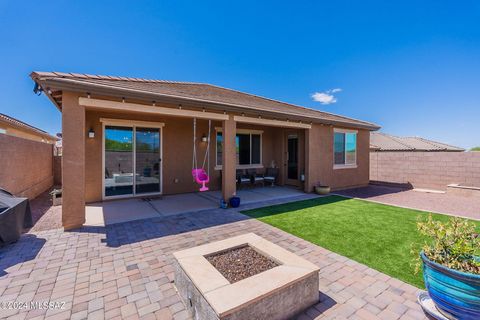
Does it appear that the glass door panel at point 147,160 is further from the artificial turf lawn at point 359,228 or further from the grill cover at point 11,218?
the artificial turf lawn at point 359,228

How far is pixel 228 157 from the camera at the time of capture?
6.83 m

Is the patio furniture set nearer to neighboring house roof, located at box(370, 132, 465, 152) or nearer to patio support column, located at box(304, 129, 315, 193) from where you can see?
patio support column, located at box(304, 129, 315, 193)

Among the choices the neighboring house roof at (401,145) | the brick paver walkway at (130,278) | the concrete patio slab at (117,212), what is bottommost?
the brick paver walkway at (130,278)

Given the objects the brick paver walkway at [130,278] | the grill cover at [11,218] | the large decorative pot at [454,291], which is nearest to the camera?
the large decorative pot at [454,291]

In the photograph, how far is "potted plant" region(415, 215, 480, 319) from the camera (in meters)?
1.95

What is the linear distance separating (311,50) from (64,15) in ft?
38.5

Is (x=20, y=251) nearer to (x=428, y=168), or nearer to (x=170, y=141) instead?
(x=170, y=141)

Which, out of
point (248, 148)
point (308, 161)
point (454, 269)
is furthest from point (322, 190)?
point (454, 269)

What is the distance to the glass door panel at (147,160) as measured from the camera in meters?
7.70

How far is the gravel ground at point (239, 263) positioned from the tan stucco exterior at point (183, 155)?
151 inches

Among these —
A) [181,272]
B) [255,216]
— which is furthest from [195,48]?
[181,272]

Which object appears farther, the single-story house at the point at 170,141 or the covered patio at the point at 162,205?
→ the covered patio at the point at 162,205

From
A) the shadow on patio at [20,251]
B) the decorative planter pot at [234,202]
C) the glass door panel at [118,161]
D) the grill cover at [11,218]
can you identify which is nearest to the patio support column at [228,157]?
the decorative planter pot at [234,202]

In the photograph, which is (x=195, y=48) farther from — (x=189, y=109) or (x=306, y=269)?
(x=306, y=269)
